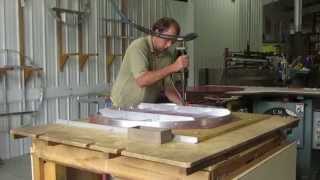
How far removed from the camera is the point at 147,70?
1.84 meters

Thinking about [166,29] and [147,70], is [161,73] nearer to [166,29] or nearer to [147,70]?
[147,70]

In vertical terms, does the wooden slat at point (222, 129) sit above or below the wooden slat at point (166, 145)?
above

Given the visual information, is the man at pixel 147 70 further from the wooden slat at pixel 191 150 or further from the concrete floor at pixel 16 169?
the concrete floor at pixel 16 169

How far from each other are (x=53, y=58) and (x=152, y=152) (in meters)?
3.10

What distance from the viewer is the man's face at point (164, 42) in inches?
73.9

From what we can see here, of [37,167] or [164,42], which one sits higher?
[164,42]

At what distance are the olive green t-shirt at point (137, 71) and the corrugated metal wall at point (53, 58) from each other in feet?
6.33

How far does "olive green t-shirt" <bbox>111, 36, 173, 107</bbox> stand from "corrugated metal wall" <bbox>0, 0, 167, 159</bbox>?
1.93 meters

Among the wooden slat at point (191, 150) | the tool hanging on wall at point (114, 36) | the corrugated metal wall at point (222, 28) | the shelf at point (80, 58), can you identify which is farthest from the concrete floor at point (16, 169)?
the corrugated metal wall at point (222, 28)

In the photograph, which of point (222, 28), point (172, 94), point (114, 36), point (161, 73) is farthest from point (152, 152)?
point (222, 28)

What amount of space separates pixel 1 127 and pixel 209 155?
296cm

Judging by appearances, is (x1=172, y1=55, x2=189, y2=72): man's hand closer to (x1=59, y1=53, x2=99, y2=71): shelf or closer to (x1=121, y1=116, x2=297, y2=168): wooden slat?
(x1=121, y1=116, x2=297, y2=168): wooden slat

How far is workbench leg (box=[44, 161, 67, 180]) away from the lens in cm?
144

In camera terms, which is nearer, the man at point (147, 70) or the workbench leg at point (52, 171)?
the workbench leg at point (52, 171)
